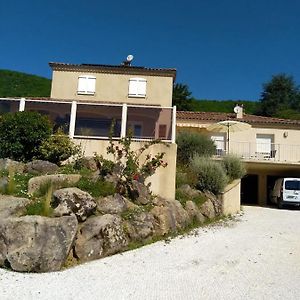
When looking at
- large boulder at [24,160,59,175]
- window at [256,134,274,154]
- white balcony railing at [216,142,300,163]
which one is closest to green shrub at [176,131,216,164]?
white balcony railing at [216,142,300,163]

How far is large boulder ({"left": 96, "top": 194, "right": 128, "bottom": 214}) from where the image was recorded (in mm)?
11734

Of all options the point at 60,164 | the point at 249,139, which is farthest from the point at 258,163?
the point at 60,164

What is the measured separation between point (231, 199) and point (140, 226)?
24.5ft

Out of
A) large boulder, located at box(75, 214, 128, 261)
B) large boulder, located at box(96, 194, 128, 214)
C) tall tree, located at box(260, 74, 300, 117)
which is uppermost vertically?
tall tree, located at box(260, 74, 300, 117)

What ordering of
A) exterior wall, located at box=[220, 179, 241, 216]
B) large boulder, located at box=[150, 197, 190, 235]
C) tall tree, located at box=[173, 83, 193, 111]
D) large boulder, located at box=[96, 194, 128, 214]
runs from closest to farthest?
large boulder, located at box=[96, 194, 128, 214], large boulder, located at box=[150, 197, 190, 235], exterior wall, located at box=[220, 179, 241, 216], tall tree, located at box=[173, 83, 193, 111]

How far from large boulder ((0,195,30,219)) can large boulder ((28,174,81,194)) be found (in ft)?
3.65

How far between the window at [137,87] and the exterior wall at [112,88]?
8.7 inches

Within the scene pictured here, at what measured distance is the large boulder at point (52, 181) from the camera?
12234 mm

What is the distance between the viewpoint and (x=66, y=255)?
933 cm

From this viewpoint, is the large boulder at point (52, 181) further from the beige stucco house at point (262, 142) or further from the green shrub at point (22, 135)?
the beige stucco house at point (262, 142)

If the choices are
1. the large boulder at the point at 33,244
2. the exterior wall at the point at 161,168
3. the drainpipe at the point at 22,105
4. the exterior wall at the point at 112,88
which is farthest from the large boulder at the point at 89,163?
the exterior wall at the point at 112,88

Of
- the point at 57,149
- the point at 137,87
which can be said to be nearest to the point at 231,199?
the point at 57,149

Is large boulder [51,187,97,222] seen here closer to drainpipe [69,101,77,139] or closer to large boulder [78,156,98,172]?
large boulder [78,156,98,172]

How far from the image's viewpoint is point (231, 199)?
1783 centimetres
